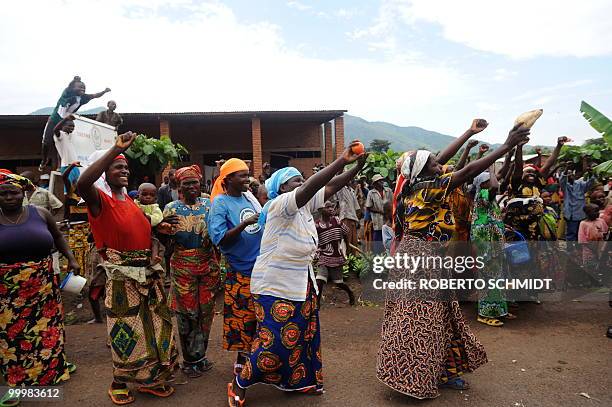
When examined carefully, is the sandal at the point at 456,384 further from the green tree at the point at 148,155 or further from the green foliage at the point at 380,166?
the green foliage at the point at 380,166

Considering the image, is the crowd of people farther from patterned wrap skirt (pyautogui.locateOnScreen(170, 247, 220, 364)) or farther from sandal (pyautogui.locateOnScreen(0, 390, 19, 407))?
sandal (pyautogui.locateOnScreen(0, 390, 19, 407))

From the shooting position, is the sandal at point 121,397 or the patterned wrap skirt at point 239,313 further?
the patterned wrap skirt at point 239,313

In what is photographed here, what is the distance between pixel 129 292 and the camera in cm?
335

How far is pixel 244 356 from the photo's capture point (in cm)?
354

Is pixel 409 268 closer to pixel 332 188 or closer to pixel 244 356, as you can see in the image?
pixel 332 188

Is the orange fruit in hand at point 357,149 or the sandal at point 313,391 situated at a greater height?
the orange fruit in hand at point 357,149

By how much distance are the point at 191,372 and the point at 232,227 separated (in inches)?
58.4

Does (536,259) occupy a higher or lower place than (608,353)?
higher

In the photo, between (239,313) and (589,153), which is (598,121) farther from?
(589,153)

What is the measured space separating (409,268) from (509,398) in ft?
4.20

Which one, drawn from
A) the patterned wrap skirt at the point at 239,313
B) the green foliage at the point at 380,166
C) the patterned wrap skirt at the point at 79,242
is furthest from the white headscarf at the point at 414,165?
the green foliage at the point at 380,166

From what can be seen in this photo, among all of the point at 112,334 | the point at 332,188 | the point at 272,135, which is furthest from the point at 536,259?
the point at 272,135

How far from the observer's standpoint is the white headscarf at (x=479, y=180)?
192 inches

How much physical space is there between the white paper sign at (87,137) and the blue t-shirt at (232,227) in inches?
122
